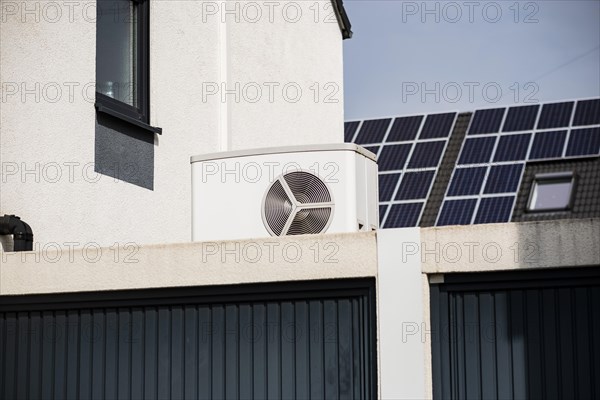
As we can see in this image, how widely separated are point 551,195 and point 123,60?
19.8 metres

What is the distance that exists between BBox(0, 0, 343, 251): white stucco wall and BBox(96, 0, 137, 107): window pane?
0.27 metres

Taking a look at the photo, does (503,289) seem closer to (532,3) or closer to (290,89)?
(532,3)

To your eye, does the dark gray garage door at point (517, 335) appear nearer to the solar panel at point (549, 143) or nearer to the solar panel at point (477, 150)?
the solar panel at point (477, 150)

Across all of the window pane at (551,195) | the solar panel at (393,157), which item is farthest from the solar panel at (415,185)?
the window pane at (551,195)

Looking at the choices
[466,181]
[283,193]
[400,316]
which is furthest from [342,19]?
[400,316]

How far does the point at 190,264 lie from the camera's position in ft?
25.3

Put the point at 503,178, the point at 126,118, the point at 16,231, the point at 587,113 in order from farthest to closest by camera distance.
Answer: the point at 587,113, the point at 503,178, the point at 126,118, the point at 16,231

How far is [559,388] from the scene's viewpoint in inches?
273

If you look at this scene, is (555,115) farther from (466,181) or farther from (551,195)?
(551,195)

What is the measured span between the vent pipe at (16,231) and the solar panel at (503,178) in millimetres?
13347

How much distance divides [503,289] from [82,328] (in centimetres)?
288

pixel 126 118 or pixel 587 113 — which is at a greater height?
pixel 587 113

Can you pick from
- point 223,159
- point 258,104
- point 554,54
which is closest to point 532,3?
point 258,104

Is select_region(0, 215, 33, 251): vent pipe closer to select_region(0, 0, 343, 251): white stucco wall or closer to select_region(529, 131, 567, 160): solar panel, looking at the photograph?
select_region(0, 0, 343, 251): white stucco wall
